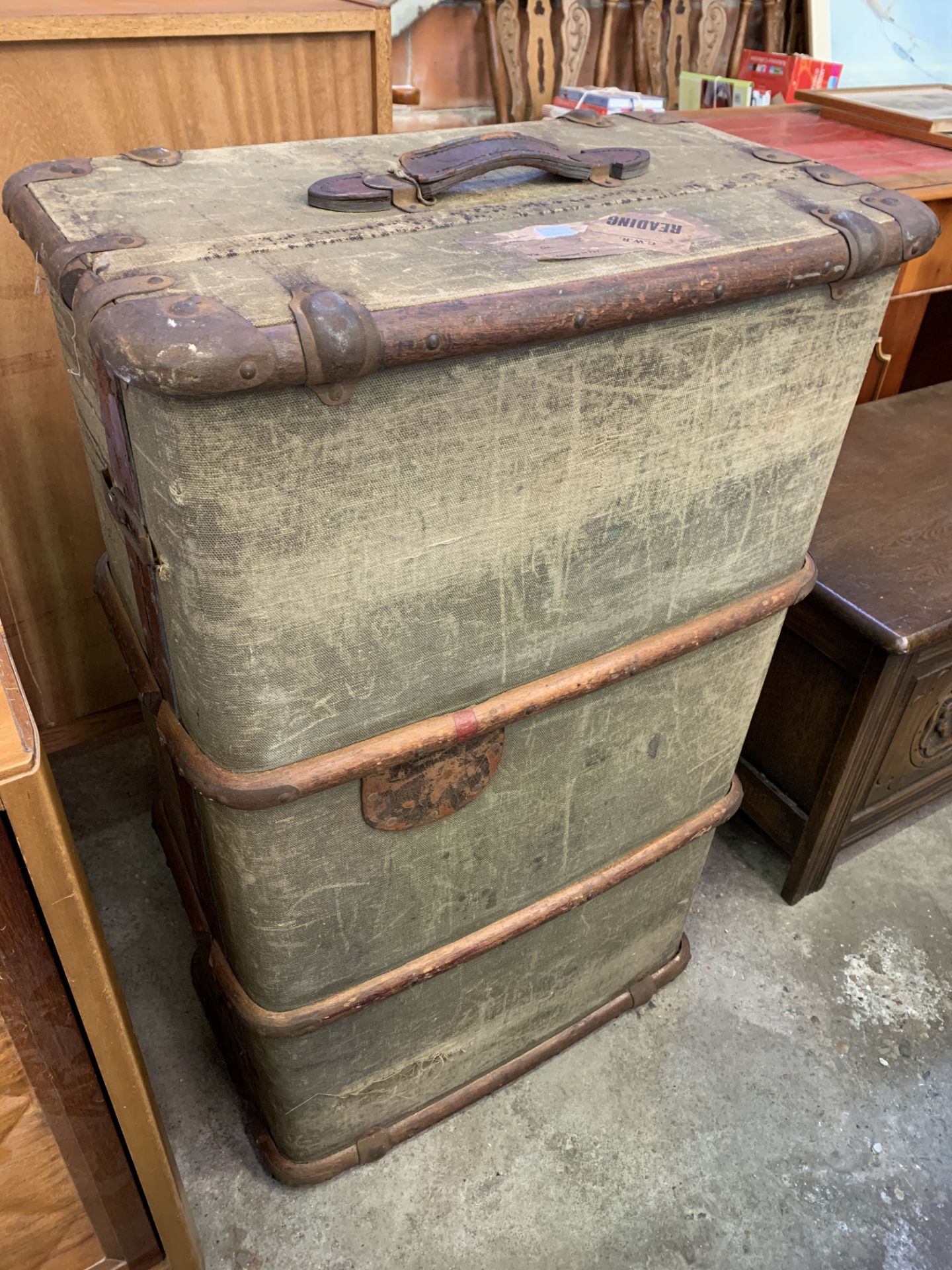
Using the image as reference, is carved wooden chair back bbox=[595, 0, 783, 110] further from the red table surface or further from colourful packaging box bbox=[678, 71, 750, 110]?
the red table surface

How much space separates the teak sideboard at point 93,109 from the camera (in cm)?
133

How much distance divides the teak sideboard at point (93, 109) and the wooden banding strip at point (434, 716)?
1.83 feet

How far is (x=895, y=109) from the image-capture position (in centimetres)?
213

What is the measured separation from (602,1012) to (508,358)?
1.14 metres

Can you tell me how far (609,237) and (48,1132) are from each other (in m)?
0.97

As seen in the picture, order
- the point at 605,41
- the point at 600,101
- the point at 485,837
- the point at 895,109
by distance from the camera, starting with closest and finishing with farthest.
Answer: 1. the point at 485,837
2. the point at 895,109
3. the point at 600,101
4. the point at 605,41

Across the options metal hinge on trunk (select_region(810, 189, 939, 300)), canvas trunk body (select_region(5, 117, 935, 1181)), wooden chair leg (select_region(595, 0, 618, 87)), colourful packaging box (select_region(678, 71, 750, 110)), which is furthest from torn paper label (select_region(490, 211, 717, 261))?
wooden chair leg (select_region(595, 0, 618, 87))

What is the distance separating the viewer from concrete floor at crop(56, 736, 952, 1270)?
131 centimetres

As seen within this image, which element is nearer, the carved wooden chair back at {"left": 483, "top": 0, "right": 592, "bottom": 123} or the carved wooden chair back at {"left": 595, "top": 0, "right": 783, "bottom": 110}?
the carved wooden chair back at {"left": 483, "top": 0, "right": 592, "bottom": 123}

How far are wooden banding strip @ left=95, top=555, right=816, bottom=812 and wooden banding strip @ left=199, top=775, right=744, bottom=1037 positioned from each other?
1.06 feet

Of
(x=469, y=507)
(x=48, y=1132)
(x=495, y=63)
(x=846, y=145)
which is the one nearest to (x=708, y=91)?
(x=495, y=63)

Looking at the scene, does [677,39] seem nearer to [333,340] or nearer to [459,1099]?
[333,340]

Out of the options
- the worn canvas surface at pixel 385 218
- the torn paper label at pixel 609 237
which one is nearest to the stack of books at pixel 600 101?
the worn canvas surface at pixel 385 218

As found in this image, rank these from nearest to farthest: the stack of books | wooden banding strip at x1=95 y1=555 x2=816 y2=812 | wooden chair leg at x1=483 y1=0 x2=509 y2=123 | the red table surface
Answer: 1. wooden banding strip at x1=95 y1=555 x2=816 y2=812
2. the red table surface
3. the stack of books
4. wooden chair leg at x1=483 y1=0 x2=509 y2=123
